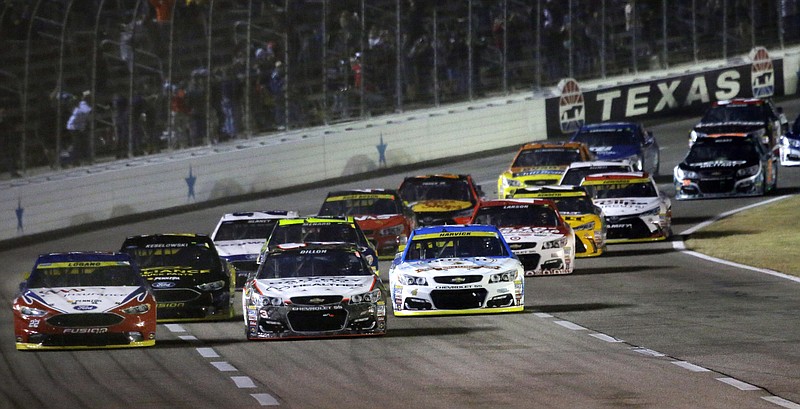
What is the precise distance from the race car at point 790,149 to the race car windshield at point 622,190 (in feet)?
39.0

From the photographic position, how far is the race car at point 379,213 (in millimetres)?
28578

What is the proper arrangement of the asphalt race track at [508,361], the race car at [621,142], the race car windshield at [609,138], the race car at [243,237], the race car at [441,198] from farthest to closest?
the race car windshield at [609,138], the race car at [621,142], the race car at [441,198], the race car at [243,237], the asphalt race track at [508,361]

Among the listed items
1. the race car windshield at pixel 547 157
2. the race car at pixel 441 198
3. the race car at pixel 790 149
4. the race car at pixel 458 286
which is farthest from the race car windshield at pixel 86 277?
the race car at pixel 790 149

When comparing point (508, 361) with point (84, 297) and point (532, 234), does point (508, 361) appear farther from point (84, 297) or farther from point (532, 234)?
point (532, 234)

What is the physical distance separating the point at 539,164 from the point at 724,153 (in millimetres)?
4220

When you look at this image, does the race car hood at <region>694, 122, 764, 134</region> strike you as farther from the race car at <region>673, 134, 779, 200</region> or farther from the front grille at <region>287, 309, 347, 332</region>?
the front grille at <region>287, 309, 347, 332</region>

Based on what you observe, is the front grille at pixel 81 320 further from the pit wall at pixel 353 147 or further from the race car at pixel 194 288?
the pit wall at pixel 353 147

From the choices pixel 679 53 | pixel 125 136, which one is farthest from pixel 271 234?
pixel 679 53

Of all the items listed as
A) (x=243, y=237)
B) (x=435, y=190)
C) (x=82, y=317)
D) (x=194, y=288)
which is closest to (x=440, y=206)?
(x=435, y=190)

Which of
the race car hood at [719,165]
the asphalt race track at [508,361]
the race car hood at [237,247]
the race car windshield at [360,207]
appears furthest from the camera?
the race car hood at [719,165]

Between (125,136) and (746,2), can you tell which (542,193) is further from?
(746,2)

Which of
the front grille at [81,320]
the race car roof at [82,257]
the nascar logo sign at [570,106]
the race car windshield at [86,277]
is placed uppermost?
the nascar logo sign at [570,106]

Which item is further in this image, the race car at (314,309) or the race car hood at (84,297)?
the race car at (314,309)

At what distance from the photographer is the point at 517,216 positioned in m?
25.8
